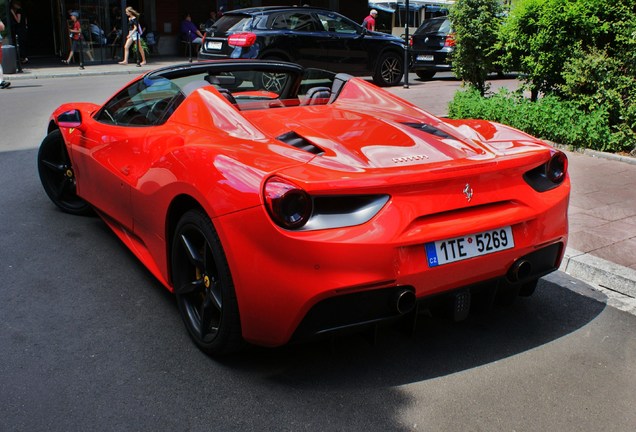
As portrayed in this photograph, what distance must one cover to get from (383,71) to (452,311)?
1396 centimetres

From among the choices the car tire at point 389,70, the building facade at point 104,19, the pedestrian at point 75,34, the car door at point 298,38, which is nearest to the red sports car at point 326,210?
the car door at point 298,38

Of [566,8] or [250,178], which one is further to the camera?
[566,8]

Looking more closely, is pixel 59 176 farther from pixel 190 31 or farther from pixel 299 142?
pixel 190 31

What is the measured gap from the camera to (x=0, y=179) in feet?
24.1

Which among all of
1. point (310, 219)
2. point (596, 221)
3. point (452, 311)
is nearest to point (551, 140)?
point (596, 221)

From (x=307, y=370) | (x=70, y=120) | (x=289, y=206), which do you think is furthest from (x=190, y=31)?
(x=289, y=206)

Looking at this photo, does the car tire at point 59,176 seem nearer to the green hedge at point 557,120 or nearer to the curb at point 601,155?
the green hedge at point 557,120

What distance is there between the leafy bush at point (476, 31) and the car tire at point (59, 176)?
5.69 meters

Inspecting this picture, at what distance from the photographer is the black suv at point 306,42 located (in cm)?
1463

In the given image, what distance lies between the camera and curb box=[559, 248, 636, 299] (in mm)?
4500

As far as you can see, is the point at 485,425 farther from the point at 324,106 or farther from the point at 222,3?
the point at 222,3

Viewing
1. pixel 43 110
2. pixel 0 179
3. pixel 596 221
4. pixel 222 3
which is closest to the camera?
pixel 596 221

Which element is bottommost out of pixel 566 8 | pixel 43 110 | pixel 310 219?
pixel 43 110

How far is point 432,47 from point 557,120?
10.1 meters
